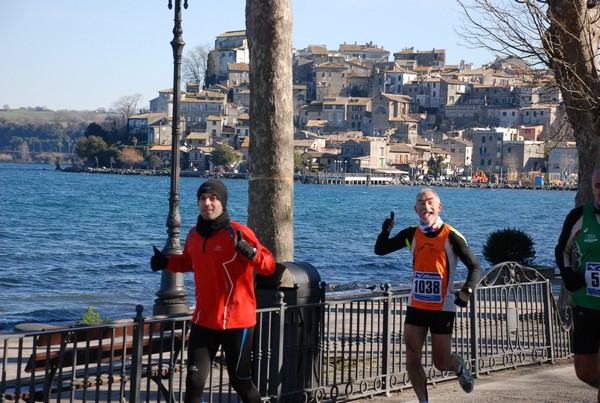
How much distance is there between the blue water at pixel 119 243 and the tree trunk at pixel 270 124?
513 inches

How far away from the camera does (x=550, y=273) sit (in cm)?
2023

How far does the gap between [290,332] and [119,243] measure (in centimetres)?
4473

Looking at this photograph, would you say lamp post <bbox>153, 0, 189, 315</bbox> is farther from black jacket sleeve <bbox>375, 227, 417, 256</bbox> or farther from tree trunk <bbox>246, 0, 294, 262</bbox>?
black jacket sleeve <bbox>375, 227, 417, 256</bbox>

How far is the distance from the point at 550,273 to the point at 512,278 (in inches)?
430

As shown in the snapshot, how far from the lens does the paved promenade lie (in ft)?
26.6

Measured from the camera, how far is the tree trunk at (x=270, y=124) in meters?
8.52

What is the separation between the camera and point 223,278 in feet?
20.2

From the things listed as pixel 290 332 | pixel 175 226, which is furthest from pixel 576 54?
pixel 290 332

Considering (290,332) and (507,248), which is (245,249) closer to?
(290,332)

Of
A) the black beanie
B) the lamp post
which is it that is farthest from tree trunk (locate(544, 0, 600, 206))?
the black beanie

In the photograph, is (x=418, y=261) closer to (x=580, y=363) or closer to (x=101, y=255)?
(x=580, y=363)

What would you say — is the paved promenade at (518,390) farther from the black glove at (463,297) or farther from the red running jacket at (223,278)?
the red running jacket at (223,278)

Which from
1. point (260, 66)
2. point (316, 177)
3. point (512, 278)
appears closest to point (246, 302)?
point (260, 66)

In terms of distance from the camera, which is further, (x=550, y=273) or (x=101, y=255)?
(x=101, y=255)
